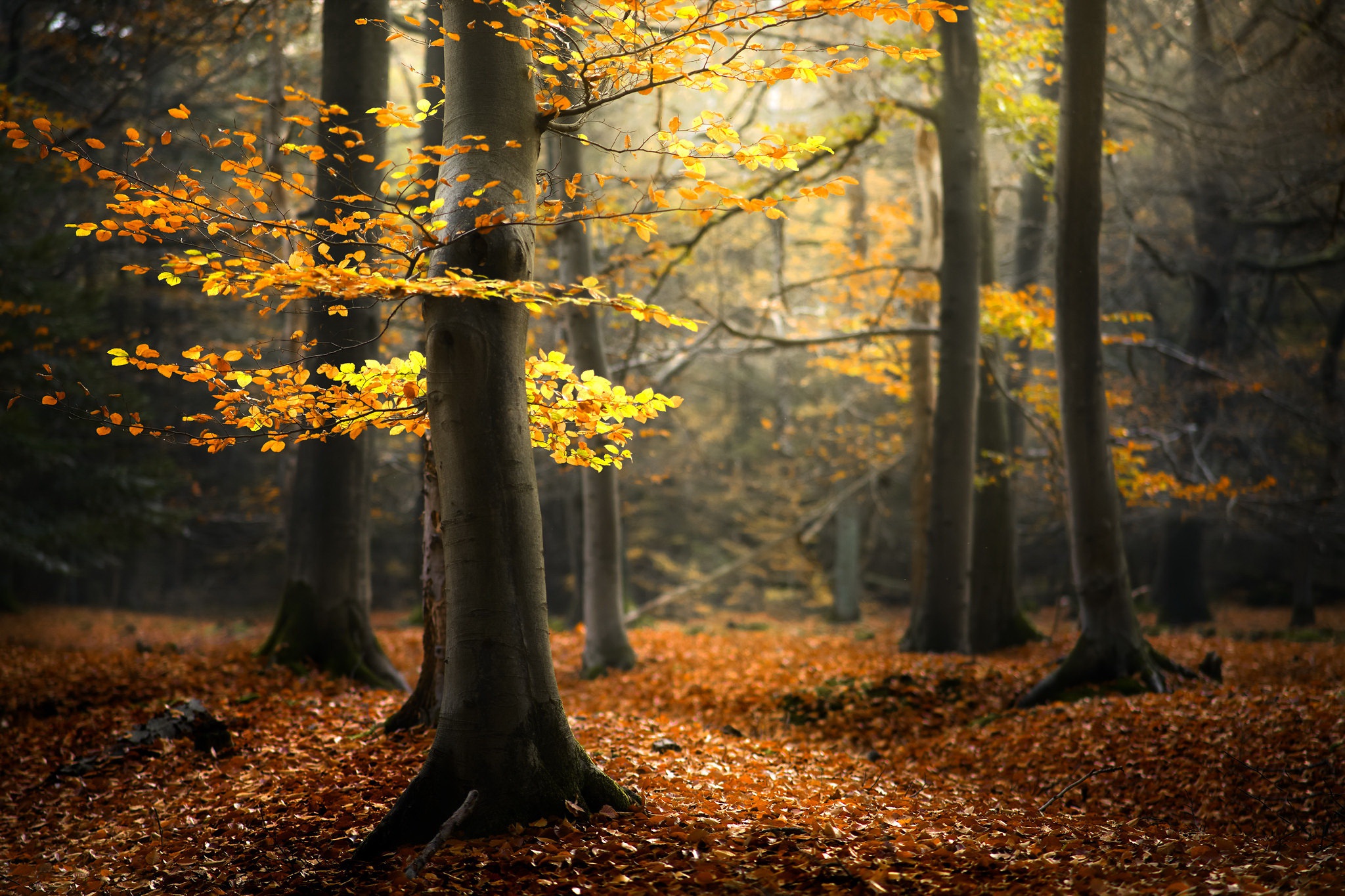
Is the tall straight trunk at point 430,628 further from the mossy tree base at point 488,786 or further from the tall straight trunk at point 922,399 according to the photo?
the tall straight trunk at point 922,399

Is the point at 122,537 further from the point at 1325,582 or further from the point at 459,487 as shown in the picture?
the point at 1325,582

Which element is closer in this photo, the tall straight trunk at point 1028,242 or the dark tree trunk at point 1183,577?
the tall straight trunk at point 1028,242

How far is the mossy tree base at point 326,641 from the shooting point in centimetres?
736

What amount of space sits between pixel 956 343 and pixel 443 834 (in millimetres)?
7390

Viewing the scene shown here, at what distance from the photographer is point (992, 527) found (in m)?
10.8

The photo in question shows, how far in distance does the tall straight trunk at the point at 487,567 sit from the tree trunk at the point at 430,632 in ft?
5.01

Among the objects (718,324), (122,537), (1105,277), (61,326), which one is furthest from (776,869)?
(1105,277)

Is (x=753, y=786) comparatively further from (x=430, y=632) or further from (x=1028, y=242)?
(x=1028, y=242)

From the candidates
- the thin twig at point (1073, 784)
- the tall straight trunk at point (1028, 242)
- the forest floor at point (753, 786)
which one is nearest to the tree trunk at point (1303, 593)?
the tall straight trunk at point (1028, 242)

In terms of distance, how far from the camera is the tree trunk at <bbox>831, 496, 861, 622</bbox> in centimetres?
1794

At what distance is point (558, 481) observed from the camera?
17.1 metres

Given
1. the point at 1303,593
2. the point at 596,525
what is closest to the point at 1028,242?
the point at 1303,593

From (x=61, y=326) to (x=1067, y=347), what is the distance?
12.9 meters

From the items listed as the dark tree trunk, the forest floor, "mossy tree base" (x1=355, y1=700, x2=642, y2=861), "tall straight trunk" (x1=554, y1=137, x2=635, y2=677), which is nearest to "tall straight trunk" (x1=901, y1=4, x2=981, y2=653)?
the forest floor
